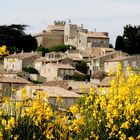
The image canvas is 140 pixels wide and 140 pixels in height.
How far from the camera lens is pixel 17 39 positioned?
85125 millimetres

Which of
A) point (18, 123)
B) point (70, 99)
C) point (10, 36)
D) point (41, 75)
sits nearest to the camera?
point (18, 123)

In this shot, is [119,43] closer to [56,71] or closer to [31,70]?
[31,70]

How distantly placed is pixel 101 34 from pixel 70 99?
55.8 meters

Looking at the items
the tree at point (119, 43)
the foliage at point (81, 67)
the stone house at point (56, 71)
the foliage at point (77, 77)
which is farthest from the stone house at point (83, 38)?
the foliage at point (77, 77)

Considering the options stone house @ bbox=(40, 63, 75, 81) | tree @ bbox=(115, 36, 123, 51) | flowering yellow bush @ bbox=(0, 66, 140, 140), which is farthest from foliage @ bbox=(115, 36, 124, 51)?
flowering yellow bush @ bbox=(0, 66, 140, 140)

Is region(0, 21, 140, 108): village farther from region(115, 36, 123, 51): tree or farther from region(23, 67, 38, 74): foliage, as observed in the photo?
region(115, 36, 123, 51): tree

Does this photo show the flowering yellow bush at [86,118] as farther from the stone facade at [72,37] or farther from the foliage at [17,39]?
the stone facade at [72,37]

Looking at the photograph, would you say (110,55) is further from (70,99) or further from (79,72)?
(70,99)

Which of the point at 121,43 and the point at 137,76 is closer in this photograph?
the point at 137,76

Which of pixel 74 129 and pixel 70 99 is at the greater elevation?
pixel 74 129

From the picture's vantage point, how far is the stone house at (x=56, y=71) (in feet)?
226

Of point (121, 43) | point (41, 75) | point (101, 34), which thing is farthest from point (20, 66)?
point (101, 34)

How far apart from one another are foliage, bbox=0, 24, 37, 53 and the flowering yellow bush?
2622 inches

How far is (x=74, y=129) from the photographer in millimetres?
9016
